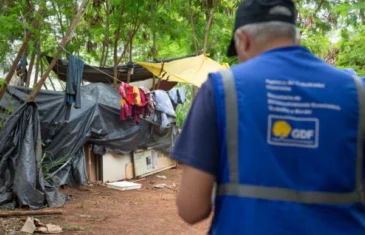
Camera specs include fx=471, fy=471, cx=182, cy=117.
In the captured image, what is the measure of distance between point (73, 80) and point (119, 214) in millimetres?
2705

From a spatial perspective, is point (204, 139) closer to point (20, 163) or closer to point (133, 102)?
point (20, 163)

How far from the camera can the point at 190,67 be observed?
9.28m

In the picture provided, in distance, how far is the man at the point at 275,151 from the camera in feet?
4.03

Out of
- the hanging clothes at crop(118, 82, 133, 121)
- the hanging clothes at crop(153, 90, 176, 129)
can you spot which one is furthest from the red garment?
the hanging clothes at crop(153, 90, 176, 129)

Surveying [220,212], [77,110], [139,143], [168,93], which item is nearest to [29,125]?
[77,110]

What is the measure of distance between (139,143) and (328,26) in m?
5.13

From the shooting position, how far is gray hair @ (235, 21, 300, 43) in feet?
4.42

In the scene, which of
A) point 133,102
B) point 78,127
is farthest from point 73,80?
Answer: point 133,102

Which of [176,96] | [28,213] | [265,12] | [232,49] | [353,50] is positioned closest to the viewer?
[265,12]

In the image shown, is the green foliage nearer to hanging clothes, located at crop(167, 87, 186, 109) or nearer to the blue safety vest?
hanging clothes, located at crop(167, 87, 186, 109)

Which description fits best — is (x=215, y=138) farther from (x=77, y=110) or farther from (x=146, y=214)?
(x=77, y=110)

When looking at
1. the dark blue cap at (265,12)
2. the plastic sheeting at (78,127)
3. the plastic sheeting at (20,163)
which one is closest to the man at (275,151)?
the dark blue cap at (265,12)

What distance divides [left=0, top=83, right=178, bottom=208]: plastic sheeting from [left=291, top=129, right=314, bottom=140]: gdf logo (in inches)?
278

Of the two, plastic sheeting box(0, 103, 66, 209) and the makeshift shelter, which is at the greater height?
the makeshift shelter
